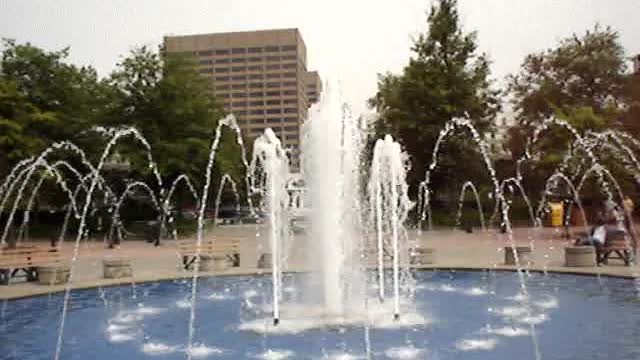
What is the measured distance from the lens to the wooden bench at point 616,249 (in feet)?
62.4

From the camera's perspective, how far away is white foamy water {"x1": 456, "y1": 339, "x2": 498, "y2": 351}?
416 inches

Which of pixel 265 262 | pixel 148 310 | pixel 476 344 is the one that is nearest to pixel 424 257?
pixel 265 262

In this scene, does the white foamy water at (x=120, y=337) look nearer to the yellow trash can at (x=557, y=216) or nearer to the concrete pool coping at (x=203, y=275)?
the concrete pool coping at (x=203, y=275)

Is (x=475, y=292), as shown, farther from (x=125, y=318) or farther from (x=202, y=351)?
(x=202, y=351)

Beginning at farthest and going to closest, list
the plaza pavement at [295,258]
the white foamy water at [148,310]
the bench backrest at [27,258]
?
1. the bench backrest at [27,258]
2. the plaza pavement at [295,258]
3. the white foamy water at [148,310]

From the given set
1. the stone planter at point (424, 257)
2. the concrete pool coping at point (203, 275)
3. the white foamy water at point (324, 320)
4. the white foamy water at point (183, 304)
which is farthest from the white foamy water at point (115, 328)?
the stone planter at point (424, 257)

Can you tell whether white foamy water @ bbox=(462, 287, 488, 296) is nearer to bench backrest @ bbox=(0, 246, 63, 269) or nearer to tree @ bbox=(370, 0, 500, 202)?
bench backrest @ bbox=(0, 246, 63, 269)

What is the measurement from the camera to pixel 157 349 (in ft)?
36.3

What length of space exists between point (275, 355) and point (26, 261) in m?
10.4

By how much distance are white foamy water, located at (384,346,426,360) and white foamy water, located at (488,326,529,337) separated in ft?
5.61

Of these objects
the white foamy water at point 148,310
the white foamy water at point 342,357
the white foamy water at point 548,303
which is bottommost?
the white foamy water at point 342,357

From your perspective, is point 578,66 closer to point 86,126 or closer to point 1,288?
point 86,126

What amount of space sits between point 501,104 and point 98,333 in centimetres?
3922

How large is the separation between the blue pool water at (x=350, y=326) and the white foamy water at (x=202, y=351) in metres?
0.01
